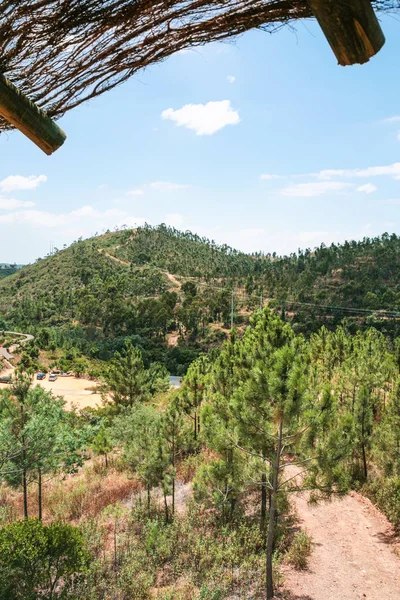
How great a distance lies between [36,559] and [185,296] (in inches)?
1986

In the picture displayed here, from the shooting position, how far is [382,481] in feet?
37.6

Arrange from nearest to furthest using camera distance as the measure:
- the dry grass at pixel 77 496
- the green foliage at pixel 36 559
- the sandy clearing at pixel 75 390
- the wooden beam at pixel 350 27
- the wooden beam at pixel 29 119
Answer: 1. the wooden beam at pixel 350 27
2. the wooden beam at pixel 29 119
3. the green foliage at pixel 36 559
4. the dry grass at pixel 77 496
5. the sandy clearing at pixel 75 390

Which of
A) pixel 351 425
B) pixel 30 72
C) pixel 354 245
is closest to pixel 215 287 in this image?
pixel 354 245

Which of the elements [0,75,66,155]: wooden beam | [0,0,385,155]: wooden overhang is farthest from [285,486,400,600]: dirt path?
[0,0,385,155]: wooden overhang

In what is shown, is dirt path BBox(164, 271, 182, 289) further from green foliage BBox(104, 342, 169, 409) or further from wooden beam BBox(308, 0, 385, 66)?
wooden beam BBox(308, 0, 385, 66)

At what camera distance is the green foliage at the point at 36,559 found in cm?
654

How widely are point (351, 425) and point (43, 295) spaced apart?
215ft

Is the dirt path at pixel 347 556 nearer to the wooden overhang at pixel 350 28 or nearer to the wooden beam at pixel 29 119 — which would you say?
the wooden beam at pixel 29 119

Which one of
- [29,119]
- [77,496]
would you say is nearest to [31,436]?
[77,496]

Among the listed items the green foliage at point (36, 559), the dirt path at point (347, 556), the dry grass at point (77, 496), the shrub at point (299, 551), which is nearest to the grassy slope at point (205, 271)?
the dirt path at point (347, 556)

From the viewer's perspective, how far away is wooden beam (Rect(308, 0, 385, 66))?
0.77 m

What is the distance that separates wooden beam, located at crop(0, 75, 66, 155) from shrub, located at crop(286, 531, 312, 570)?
9069 millimetres

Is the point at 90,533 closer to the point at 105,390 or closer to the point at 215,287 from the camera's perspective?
the point at 105,390

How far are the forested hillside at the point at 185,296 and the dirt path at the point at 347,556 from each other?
90.9 ft
